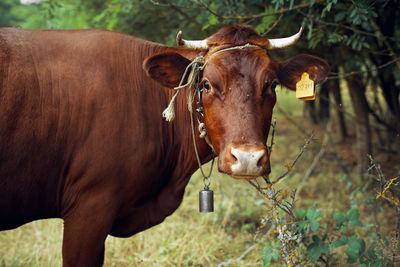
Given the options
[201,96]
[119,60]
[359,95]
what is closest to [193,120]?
[201,96]

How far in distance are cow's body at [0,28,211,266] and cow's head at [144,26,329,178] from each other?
358 millimetres

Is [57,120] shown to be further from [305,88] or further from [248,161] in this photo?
[305,88]

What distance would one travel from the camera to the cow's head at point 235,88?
250 centimetres

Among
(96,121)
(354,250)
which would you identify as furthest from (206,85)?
(354,250)

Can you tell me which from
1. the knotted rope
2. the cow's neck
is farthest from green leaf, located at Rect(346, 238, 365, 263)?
the knotted rope

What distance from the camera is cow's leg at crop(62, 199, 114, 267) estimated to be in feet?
8.89

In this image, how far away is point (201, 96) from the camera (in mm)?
2875

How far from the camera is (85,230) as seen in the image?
8.94ft

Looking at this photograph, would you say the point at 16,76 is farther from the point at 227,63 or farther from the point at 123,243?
the point at 123,243

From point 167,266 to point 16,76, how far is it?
97.6 inches

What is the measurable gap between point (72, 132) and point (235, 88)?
112 cm

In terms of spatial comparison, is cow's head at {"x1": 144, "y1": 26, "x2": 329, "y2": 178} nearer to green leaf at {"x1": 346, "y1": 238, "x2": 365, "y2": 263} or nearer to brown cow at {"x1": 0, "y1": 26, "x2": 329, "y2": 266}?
brown cow at {"x1": 0, "y1": 26, "x2": 329, "y2": 266}

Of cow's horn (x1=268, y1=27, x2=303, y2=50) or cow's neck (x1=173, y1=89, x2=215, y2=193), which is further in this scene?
cow's neck (x1=173, y1=89, x2=215, y2=193)

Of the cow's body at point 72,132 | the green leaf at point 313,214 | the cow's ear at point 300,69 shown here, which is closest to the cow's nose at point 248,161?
the cow's body at point 72,132
